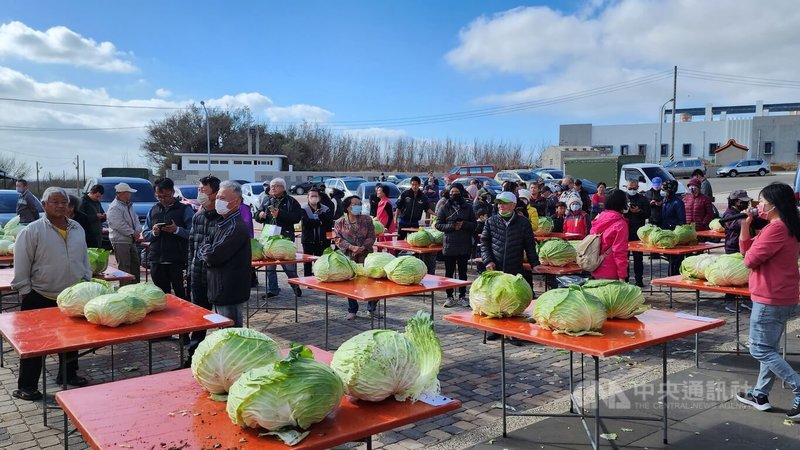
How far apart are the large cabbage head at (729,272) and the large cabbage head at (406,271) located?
10.0 feet

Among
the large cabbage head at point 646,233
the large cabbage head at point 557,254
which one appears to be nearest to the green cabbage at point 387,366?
the large cabbage head at point 557,254

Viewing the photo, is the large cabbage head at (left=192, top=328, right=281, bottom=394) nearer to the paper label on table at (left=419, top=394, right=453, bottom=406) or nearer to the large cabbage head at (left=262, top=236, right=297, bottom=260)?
the paper label on table at (left=419, top=394, right=453, bottom=406)

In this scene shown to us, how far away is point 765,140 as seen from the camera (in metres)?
58.1

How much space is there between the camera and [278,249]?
8.39 metres

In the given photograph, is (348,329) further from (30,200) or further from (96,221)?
(30,200)

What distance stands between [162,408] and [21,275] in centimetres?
351

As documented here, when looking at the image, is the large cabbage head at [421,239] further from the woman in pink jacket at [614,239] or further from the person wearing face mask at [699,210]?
the person wearing face mask at [699,210]

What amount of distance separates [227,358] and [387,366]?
802 millimetres

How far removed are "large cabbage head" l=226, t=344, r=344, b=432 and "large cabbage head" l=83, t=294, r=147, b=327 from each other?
2.36m

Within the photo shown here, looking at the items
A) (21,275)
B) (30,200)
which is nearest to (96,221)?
(30,200)

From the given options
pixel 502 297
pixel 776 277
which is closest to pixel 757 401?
pixel 776 277

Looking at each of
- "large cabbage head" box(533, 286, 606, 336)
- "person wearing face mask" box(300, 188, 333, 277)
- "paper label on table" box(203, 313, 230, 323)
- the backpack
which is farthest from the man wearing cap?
"large cabbage head" box(533, 286, 606, 336)

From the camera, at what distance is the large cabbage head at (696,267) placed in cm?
652

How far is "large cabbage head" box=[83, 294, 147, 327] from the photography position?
14.7 ft
